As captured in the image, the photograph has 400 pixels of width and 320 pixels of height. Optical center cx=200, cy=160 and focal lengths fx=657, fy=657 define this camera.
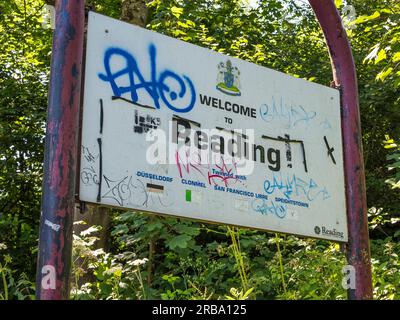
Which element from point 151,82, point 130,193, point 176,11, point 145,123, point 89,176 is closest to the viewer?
point 89,176

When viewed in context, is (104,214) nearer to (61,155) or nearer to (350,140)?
(350,140)

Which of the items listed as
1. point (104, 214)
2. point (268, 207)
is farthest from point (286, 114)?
point (104, 214)

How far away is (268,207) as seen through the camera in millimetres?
3898

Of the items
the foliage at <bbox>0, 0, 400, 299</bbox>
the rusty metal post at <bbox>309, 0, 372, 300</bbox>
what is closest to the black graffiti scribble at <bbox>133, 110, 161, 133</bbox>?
the rusty metal post at <bbox>309, 0, 372, 300</bbox>

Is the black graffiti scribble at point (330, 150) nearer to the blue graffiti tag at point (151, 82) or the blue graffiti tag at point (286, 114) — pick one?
the blue graffiti tag at point (286, 114)

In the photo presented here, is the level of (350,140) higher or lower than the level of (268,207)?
higher

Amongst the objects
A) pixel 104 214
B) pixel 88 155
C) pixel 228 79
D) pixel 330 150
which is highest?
pixel 104 214

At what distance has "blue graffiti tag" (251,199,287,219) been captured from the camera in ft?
12.6

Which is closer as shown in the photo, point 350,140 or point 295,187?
point 295,187

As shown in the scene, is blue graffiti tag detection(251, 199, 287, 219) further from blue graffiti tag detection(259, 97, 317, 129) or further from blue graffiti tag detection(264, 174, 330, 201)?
blue graffiti tag detection(259, 97, 317, 129)

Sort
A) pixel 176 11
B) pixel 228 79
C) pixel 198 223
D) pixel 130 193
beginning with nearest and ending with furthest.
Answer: pixel 130 193 < pixel 228 79 < pixel 198 223 < pixel 176 11

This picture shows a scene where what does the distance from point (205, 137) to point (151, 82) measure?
1.45 ft

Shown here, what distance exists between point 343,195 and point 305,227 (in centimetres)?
43
